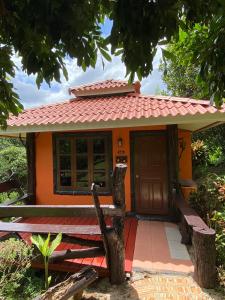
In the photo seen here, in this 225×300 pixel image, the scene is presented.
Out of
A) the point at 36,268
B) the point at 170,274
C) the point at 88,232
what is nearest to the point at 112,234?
the point at 88,232

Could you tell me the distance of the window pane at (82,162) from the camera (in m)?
7.53

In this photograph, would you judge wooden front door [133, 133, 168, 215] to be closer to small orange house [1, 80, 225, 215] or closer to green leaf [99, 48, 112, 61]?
small orange house [1, 80, 225, 215]

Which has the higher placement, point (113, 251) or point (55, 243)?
point (55, 243)

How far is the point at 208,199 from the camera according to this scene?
6062 millimetres

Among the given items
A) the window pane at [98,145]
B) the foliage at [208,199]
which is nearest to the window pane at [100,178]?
the window pane at [98,145]

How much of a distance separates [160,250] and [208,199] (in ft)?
6.44

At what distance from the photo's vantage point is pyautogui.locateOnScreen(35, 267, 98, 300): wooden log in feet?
8.97

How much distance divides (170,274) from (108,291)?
39.7 inches

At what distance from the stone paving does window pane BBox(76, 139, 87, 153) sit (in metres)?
4.19

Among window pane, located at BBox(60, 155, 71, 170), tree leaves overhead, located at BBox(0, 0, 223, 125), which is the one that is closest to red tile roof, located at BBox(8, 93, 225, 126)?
window pane, located at BBox(60, 155, 71, 170)

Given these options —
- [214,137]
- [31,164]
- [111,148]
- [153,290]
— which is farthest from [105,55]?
[214,137]

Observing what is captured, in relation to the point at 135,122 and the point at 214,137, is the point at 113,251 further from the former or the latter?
the point at 214,137

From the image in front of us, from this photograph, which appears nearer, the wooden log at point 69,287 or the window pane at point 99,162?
the wooden log at point 69,287

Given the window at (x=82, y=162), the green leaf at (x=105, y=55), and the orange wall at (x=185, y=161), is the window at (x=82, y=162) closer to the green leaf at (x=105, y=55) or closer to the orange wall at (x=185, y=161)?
the orange wall at (x=185, y=161)
